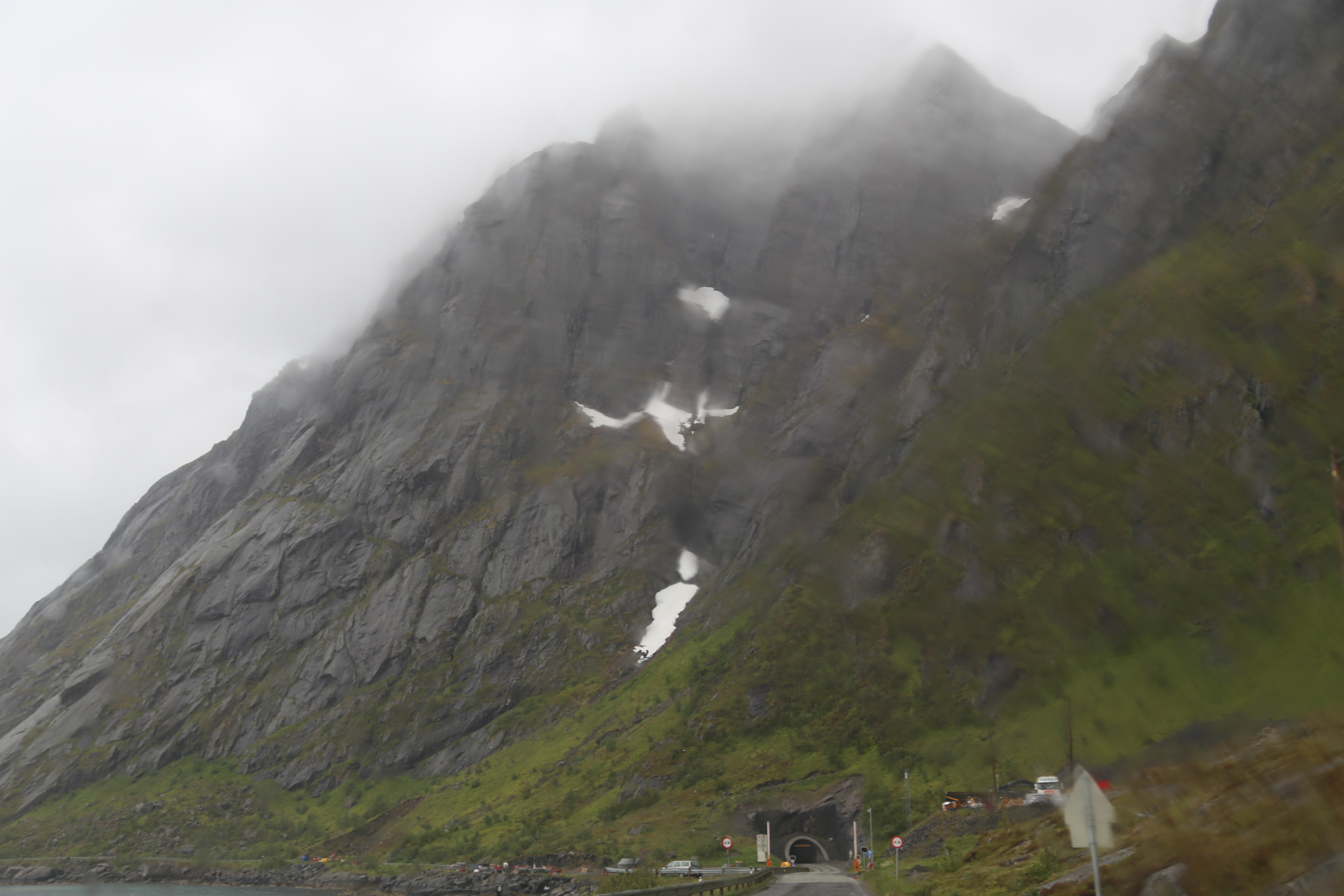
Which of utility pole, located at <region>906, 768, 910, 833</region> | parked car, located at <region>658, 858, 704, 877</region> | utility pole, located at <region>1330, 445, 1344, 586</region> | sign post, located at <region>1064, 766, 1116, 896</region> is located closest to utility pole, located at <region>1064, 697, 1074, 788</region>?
utility pole, located at <region>906, 768, 910, 833</region>

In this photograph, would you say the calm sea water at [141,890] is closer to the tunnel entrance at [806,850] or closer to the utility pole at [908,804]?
the tunnel entrance at [806,850]

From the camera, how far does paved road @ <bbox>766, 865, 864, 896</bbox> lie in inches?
1539

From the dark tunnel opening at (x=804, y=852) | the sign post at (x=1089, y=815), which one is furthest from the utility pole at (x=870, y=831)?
the sign post at (x=1089, y=815)

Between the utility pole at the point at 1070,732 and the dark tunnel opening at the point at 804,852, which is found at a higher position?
the utility pole at the point at 1070,732

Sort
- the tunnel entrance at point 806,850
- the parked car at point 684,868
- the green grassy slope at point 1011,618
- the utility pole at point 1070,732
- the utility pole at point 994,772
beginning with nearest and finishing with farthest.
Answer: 1. the green grassy slope at point 1011,618
2. the utility pole at point 1070,732
3. the parked car at point 684,868
4. the utility pole at point 994,772
5. the tunnel entrance at point 806,850

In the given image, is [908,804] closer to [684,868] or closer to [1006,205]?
[684,868]

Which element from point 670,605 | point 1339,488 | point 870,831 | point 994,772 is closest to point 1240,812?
point 1339,488

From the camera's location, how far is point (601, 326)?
16025cm

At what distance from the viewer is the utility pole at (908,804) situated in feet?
202

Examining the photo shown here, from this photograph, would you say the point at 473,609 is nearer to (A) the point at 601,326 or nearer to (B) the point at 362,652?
(B) the point at 362,652

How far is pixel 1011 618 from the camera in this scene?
41188mm

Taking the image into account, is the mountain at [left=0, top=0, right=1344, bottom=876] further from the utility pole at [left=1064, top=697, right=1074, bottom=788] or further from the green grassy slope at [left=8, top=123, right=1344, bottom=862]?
the utility pole at [left=1064, top=697, right=1074, bottom=788]

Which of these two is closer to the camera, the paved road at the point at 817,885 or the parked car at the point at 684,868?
the paved road at the point at 817,885

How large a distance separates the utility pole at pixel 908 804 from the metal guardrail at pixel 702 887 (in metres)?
17.6
